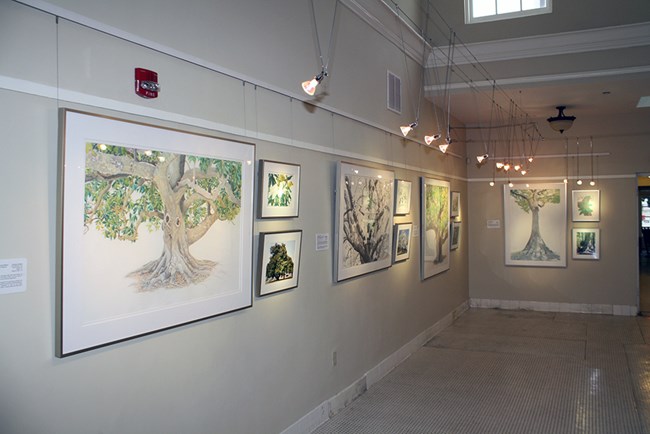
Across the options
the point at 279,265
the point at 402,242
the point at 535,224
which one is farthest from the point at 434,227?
the point at 279,265

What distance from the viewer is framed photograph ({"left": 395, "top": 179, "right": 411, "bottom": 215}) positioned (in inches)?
268

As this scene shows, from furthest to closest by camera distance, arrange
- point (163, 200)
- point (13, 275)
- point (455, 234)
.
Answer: point (455, 234), point (163, 200), point (13, 275)

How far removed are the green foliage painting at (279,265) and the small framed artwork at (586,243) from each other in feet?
25.8

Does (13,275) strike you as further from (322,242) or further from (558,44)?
(558,44)

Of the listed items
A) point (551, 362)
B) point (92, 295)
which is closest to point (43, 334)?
point (92, 295)

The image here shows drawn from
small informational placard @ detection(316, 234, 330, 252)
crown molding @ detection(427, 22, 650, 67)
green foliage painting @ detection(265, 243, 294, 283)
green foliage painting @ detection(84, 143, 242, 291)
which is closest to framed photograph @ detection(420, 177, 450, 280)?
crown molding @ detection(427, 22, 650, 67)

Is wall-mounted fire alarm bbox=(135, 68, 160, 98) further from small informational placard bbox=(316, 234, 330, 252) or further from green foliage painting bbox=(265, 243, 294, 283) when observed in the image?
small informational placard bbox=(316, 234, 330, 252)

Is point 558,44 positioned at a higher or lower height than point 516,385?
higher

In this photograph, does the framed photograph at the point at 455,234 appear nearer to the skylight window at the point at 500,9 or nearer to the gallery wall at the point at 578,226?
the gallery wall at the point at 578,226

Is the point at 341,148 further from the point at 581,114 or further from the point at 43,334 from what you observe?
the point at 581,114

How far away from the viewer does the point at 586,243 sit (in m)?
10.4

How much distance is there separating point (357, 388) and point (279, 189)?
2645mm

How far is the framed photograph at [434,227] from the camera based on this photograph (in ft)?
25.9

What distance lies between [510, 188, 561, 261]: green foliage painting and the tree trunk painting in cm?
534
